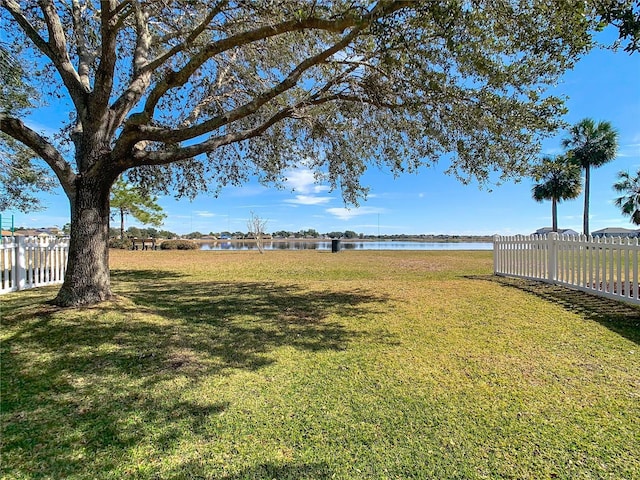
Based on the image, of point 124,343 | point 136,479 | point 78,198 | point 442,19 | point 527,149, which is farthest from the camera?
point 527,149

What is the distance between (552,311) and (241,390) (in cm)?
549

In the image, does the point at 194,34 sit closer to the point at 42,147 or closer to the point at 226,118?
the point at 226,118

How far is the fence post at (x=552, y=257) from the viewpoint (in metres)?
7.98

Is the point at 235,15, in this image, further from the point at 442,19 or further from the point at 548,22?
the point at 548,22

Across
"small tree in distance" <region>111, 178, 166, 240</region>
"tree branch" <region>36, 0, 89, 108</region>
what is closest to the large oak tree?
"tree branch" <region>36, 0, 89, 108</region>

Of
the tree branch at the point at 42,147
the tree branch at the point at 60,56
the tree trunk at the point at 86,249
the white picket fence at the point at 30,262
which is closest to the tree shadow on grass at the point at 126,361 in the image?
the tree trunk at the point at 86,249

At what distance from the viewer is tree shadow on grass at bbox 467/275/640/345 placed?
16.1 feet

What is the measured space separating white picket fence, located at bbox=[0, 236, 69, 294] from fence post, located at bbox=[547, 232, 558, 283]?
36.0ft

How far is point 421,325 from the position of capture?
16.9ft

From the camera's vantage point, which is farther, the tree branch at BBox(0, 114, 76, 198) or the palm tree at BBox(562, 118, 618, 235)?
the palm tree at BBox(562, 118, 618, 235)

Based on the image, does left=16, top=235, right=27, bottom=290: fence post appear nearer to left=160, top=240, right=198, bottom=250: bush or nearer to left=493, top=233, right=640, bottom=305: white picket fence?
left=493, top=233, right=640, bottom=305: white picket fence

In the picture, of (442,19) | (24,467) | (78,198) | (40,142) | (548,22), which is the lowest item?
(24,467)

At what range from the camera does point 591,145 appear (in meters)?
26.9

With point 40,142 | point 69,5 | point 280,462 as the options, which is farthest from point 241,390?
point 69,5
